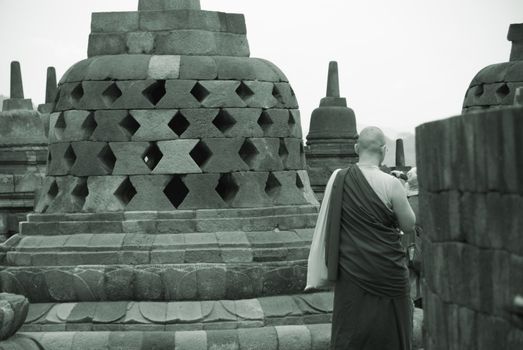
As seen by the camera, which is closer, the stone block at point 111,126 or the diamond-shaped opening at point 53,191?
the stone block at point 111,126

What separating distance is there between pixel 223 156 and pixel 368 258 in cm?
260

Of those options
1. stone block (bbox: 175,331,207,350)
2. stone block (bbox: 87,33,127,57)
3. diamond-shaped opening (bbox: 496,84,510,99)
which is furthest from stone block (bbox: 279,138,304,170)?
diamond-shaped opening (bbox: 496,84,510,99)

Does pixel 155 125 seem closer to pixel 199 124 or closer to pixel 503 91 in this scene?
pixel 199 124

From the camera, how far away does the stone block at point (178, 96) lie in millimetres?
8664

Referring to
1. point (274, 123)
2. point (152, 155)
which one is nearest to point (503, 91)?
point (274, 123)

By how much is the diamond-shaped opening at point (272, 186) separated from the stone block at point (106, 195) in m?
1.16

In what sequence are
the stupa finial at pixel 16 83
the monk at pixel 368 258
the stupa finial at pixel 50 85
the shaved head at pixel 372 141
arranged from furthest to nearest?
the stupa finial at pixel 50 85
the stupa finial at pixel 16 83
the shaved head at pixel 372 141
the monk at pixel 368 258

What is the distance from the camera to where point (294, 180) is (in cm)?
920

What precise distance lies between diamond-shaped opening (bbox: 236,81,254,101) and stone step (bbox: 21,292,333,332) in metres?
1.64

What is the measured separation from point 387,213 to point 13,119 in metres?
10.2

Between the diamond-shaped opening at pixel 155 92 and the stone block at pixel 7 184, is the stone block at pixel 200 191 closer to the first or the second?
the diamond-shaped opening at pixel 155 92

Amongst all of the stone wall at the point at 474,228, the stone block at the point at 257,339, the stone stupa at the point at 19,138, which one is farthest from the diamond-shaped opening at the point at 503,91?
the stone wall at the point at 474,228

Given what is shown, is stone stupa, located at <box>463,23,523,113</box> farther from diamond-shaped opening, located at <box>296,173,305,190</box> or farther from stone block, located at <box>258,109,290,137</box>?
stone block, located at <box>258,109,290,137</box>

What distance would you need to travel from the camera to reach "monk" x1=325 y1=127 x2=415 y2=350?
6.35 m
